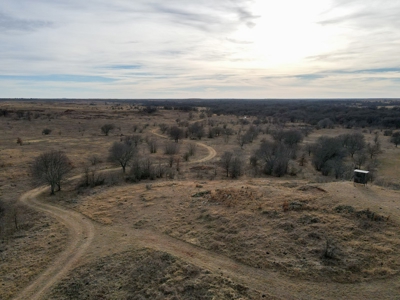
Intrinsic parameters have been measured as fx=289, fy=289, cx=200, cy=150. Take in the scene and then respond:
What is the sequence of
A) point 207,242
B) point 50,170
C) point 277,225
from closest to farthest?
1. point 207,242
2. point 277,225
3. point 50,170

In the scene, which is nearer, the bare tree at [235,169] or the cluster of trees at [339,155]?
the bare tree at [235,169]

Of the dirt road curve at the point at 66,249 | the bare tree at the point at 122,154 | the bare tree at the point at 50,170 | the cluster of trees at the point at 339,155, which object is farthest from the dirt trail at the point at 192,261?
the cluster of trees at the point at 339,155

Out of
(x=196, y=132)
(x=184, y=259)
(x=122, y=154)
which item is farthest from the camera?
(x=196, y=132)

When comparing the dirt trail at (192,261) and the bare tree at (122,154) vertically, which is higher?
the bare tree at (122,154)

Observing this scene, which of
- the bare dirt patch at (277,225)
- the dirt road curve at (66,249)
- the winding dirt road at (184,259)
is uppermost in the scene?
the bare dirt patch at (277,225)

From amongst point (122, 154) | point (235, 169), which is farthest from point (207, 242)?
point (122, 154)

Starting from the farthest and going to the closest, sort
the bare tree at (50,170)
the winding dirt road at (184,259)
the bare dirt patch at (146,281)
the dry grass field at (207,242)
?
the bare tree at (50,170), the dry grass field at (207,242), the bare dirt patch at (146,281), the winding dirt road at (184,259)

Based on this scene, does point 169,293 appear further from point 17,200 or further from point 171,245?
point 17,200

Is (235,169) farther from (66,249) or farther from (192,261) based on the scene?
(66,249)

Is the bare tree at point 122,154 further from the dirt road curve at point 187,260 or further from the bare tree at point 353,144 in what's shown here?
the bare tree at point 353,144
